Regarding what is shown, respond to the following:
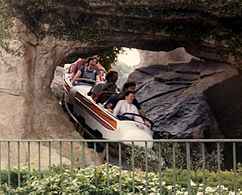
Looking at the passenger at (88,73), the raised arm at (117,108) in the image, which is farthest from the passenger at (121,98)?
the passenger at (88,73)

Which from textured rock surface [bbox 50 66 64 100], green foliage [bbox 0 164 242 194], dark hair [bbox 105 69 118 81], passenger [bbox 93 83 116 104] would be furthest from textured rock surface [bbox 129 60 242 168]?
green foliage [bbox 0 164 242 194]

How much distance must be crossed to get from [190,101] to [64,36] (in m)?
6.07

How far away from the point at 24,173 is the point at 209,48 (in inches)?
298

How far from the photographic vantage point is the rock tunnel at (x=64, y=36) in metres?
14.0

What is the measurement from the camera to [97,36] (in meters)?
14.9

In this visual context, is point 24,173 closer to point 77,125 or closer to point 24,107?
point 24,107

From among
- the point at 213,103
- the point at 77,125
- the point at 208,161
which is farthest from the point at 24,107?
the point at 213,103

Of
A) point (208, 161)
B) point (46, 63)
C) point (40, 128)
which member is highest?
point (46, 63)

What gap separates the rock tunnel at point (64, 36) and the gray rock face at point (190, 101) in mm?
3980

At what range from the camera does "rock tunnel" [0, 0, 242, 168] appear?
1403cm

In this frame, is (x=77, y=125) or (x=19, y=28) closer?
(x=19, y=28)

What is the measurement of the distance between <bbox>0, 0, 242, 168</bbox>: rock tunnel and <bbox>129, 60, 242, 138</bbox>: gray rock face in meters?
3.98

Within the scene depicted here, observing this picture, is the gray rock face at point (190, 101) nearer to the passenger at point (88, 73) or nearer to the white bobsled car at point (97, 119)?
the passenger at point (88, 73)

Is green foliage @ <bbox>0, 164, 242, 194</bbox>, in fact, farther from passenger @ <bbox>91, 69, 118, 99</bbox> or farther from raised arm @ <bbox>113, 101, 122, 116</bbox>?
passenger @ <bbox>91, 69, 118, 99</bbox>
